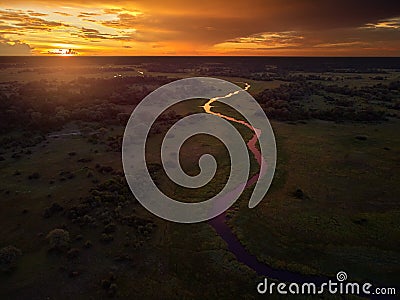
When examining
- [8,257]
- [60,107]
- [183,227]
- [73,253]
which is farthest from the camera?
[60,107]

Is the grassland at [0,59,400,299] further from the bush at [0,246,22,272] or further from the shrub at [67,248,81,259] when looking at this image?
the bush at [0,246,22,272]

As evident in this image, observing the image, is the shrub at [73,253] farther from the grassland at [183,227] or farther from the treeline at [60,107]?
the treeline at [60,107]

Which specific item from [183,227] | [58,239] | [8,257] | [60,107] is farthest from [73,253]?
[60,107]

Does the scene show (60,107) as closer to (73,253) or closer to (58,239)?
(58,239)

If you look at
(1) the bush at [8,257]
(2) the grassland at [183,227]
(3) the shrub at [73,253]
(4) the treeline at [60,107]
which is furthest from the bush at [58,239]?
(4) the treeline at [60,107]

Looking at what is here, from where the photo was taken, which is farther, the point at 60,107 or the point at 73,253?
the point at 60,107

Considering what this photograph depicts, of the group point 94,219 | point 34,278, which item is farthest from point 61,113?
point 34,278
